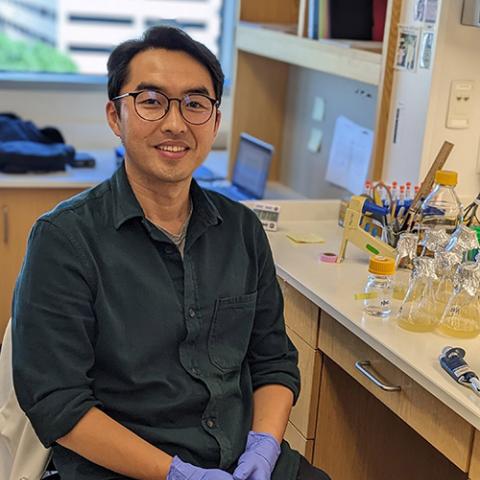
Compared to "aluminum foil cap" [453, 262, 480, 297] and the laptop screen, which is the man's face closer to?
"aluminum foil cap" [453, 262, 480, 297]

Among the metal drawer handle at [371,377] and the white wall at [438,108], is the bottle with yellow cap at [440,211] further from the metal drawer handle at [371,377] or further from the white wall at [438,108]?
the metal drawer handle at [371,377]

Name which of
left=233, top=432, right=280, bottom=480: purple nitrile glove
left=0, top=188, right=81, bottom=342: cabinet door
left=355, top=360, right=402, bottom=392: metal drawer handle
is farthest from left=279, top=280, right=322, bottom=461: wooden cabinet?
left=0, top=188, right=81, bottom=342: cabinet door

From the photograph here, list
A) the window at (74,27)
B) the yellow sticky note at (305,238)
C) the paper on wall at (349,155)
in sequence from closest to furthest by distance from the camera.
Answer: the yellow sticky note at (305,238) → the paper on wall at (349,155) → the window at (74,27)

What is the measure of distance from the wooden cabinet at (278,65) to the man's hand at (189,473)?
4.44 feet

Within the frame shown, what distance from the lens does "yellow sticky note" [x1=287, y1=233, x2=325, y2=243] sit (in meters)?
2.48

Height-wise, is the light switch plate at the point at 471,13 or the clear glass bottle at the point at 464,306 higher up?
the light switch plate at the point at 471,13

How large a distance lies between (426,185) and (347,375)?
1.71 feet

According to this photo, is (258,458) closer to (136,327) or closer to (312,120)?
(136,327)

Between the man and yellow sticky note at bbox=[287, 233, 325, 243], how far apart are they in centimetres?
73

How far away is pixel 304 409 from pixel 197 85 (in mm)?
951

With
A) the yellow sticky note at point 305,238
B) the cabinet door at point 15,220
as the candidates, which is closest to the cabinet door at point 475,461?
the yellow sticky note at point 305,238

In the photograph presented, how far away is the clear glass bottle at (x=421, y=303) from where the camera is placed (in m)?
1.85

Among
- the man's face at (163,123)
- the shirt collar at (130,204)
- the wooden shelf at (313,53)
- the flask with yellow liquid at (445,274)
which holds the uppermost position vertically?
the wooden shelf at (313,53)

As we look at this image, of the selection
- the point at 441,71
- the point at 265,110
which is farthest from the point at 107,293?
the point at 265,110
